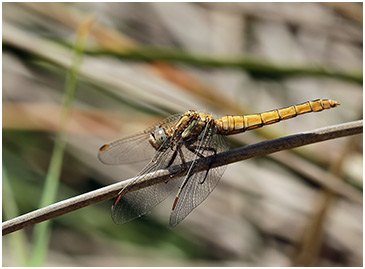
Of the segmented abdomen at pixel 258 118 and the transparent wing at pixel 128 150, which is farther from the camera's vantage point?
the transparent wing at pixel 128 150

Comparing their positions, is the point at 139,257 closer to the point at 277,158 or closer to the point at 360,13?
the point at 277,158

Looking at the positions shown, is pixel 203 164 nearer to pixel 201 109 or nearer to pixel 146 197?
pixel 146 197

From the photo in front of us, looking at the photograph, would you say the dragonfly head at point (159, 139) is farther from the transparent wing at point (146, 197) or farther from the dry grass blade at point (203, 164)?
the dry grass blade at point (203, 164)

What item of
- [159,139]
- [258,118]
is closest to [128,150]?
[159,139]

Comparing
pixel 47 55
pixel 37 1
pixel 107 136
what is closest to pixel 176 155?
pixel 47 55

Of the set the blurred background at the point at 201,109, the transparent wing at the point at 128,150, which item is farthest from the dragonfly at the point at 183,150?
the blurred background at the point at 201,109
